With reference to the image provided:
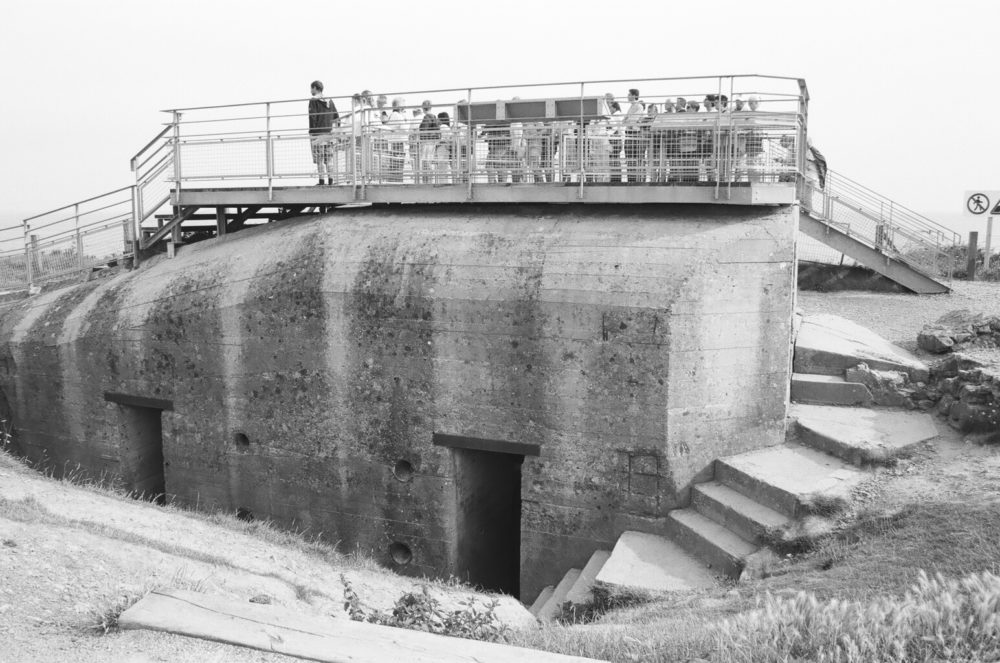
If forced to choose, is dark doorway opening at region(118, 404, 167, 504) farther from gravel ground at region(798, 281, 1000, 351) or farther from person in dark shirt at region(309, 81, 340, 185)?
gravel ground at region(798, 281, 1000, 351)

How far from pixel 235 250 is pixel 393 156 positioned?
285 cm

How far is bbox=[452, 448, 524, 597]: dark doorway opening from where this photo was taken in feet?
38.9

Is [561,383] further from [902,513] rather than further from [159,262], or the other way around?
[159,262]

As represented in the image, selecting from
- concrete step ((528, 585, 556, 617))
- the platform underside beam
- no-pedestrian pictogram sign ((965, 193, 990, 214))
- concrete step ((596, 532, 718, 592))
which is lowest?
concrete step ((528, 585, 556, 617))

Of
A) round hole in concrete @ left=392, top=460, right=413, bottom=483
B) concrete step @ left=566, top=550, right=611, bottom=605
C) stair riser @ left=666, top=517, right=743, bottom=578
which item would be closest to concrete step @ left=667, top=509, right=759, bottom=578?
stair riser @ left=666, top=517, right=743, bottom=578

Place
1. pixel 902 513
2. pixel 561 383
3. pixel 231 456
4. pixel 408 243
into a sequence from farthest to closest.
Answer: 1. pixel 231 456
2. pixel 408 243
3. pixel 561 383
4. pixel 902 513

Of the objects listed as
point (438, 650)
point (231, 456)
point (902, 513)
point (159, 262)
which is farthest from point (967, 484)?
point (159, 262)

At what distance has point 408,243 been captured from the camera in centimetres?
1188

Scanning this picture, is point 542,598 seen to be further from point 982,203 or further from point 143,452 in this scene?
point 982,203

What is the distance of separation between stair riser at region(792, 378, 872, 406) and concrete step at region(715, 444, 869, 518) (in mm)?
1140

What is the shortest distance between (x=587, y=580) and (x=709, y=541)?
1.48 metres

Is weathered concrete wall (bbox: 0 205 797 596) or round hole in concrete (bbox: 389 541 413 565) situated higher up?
weathered concrete wall (bbox: 0 205 797 596)

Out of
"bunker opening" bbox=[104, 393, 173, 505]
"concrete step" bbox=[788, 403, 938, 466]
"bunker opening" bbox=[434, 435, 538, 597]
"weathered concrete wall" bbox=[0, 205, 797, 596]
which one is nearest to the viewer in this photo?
"concrete step" bbox=[788, 403, 938, 466]

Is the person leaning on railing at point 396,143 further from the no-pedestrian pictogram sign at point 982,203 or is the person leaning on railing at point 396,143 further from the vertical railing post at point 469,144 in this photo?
the no-pedestrian pictogram sign at point 982,203
